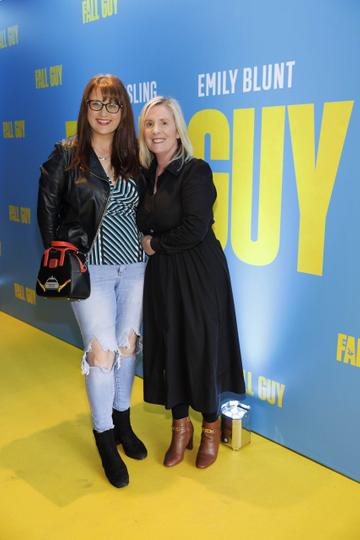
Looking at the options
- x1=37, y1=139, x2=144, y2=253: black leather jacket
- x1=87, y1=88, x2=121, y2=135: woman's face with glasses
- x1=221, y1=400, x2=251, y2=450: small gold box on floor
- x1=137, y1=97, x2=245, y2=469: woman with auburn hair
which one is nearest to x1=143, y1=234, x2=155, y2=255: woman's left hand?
x1=137, y1=97, x2=245, y2=469: woman with auburn hair

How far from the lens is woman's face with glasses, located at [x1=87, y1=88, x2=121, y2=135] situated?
7.48 feet

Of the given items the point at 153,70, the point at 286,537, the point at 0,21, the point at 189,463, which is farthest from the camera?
the point at 0,21

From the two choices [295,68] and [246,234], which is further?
[246,234]

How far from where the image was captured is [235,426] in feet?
8.80

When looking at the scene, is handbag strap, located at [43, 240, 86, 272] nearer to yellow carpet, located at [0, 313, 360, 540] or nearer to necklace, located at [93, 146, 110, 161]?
necklace, located at [93, 146, 110, 161]

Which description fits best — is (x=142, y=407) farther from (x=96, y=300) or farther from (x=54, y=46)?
(x=54, y=46)

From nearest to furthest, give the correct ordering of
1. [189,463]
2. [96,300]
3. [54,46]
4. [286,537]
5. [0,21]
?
[286,537], [96,300], [189,463], [54,46], [0,21]

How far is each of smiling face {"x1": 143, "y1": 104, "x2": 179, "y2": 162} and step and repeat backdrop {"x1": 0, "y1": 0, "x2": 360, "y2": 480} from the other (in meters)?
0.42

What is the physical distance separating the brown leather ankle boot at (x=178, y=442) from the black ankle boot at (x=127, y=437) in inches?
5.2

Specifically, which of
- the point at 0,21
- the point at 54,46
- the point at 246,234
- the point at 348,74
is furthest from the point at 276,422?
the point at 0,21

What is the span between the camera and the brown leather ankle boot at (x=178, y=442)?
2.57m

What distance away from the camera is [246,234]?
271 centimetres

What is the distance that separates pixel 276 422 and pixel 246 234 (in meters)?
0.92

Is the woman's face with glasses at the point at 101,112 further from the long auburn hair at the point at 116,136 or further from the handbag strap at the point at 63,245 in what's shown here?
the handbag strap at the point at 63,245
